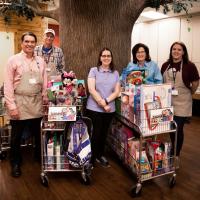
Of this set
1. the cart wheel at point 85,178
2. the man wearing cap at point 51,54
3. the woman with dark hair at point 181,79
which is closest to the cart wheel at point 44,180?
the cart wheel at point 85,178

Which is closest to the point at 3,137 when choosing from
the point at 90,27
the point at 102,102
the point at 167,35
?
the point at 102,102

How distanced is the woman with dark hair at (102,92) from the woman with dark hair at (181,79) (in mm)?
606

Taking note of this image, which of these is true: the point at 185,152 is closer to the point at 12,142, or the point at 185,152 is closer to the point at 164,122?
the point at 164,122

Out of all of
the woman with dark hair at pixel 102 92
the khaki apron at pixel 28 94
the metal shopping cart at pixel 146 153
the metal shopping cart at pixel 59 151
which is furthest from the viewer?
the woman with dark hair at pixel 102 92

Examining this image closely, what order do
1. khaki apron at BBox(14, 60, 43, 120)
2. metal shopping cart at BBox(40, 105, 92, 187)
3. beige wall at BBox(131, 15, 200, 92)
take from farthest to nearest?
1. beige wall at BBox(131, 15, 200, 92)
2. khaki apron at BBox(14, 60, 43, 120)
3. metal shopping cart at BBox(40, 105, 92, 187)

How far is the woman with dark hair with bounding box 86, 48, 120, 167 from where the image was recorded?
256 centimetres

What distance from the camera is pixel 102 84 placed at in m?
2.58

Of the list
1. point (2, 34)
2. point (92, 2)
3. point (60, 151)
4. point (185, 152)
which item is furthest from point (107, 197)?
point (2, 34)

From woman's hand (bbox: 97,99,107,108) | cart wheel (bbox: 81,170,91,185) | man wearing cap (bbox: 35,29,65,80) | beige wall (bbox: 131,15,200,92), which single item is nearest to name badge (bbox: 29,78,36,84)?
man wearing cap (bbox: 35,29,65,80)

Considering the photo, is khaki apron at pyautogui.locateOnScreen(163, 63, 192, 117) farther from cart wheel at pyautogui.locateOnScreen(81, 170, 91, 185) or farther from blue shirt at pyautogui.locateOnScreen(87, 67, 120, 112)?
cart wheel at pyautogui.locateOnScreen(81, 170, 91, 185)

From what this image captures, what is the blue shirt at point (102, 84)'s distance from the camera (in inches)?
102

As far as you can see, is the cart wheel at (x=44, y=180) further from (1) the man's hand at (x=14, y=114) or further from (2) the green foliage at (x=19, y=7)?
(2) the green foliage at (x=19, y=7)

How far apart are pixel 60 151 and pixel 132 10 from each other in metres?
1.96

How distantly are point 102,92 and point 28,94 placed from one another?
759 mm
